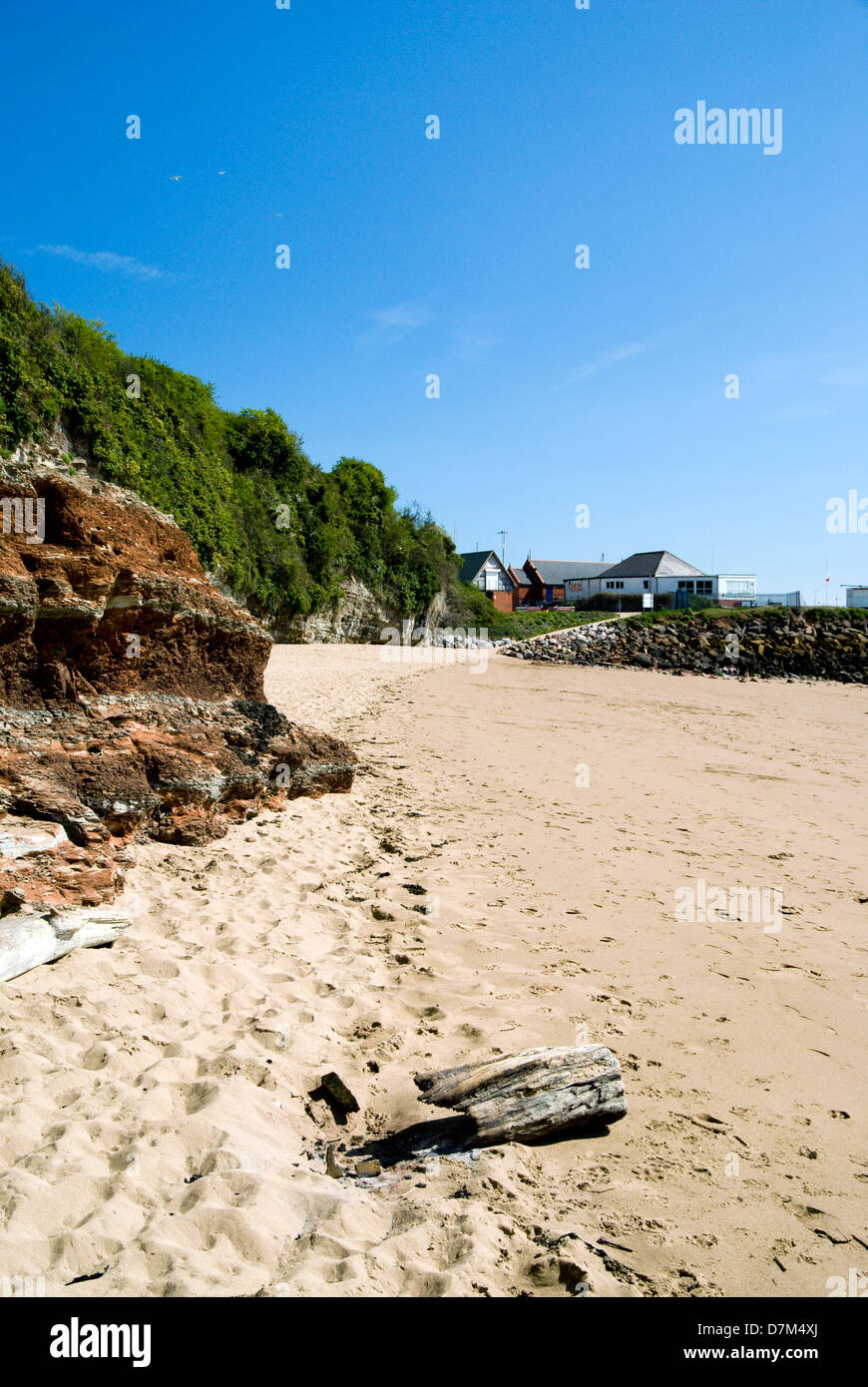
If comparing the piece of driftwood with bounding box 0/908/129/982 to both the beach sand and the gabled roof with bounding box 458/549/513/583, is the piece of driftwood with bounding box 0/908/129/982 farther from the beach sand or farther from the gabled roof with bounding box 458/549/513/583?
the gabled roof with bounding box 458/549/513/583

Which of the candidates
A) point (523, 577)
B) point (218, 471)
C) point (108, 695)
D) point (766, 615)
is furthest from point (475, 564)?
point (108, 695)

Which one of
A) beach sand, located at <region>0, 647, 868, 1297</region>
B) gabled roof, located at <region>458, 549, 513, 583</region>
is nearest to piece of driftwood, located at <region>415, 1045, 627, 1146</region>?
beach sand, located at <region>0, 647, 868, 1297</region>

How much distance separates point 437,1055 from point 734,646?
103 feet

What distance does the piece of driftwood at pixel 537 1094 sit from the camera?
9.92ft

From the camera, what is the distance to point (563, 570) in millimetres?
78625

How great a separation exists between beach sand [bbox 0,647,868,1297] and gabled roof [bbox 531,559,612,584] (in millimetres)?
70970

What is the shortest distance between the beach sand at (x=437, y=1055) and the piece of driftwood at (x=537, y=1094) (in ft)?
0.32

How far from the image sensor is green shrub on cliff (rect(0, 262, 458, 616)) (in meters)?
16.8

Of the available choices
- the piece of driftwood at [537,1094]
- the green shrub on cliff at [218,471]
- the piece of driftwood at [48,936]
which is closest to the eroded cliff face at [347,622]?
the green shrub on cliff at [218,471]

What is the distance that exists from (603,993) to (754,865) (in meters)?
3.01

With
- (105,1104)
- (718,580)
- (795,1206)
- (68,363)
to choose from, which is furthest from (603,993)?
(718,580)
